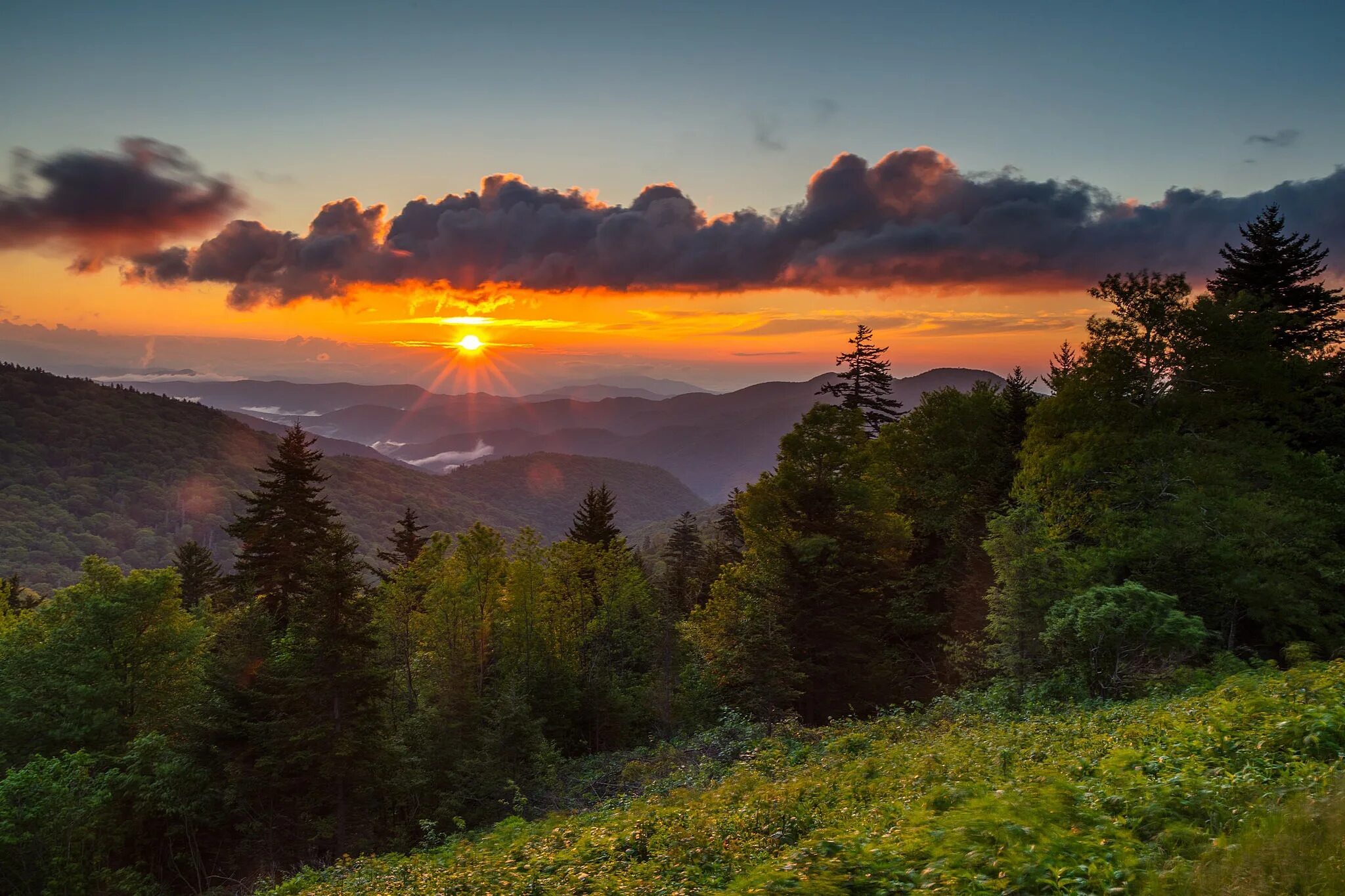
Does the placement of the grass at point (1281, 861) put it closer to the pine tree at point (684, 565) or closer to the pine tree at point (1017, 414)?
the pine tree at point (1017, 414)

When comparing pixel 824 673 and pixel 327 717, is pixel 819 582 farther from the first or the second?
pixel 327 717

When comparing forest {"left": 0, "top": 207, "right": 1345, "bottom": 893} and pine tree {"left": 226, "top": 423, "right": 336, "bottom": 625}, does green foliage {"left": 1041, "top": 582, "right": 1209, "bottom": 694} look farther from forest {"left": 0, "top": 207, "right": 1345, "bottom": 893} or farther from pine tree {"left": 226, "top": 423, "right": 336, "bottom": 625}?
pine tree {"left": 226, "top": 423, "right": 336, "bottom": 625}

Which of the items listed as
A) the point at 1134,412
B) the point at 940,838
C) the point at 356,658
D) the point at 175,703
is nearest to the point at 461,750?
the point at 356,658

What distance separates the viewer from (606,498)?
2349 inches

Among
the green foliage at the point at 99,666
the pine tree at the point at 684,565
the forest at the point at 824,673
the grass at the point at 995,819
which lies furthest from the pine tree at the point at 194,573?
the grass at the point at 995,819

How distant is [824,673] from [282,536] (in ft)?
89.6

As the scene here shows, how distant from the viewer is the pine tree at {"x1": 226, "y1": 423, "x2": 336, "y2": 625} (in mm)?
33031

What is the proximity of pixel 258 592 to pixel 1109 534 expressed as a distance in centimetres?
3906

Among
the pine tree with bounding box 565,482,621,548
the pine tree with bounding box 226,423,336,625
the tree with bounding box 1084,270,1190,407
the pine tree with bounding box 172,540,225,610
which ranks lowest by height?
the pine tree with bounding box 172,540,225,610

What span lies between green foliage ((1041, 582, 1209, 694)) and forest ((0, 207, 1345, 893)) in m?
0.13

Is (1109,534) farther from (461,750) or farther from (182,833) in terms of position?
(182,833)

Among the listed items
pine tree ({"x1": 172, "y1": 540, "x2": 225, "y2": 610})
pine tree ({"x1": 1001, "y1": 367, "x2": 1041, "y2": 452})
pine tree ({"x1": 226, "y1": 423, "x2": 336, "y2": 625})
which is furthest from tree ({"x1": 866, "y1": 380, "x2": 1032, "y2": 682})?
pine tree ({"x1": 172, "y1": 540, "x2": 225, "y2": 610})

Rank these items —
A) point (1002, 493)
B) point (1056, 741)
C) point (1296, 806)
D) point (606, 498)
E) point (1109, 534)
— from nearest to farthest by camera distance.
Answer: point (1296, 806) → point (1056, 741) → point (1109, 534) → point (1002, 493) → point (606, 498)

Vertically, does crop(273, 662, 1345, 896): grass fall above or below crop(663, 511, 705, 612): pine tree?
above
